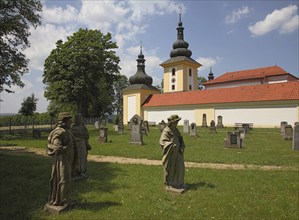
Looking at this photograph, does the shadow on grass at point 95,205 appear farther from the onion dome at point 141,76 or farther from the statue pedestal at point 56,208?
the onion dome at point 141,76

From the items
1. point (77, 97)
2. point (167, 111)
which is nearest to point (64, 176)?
point (77, 97)

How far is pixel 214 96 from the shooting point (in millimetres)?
34438

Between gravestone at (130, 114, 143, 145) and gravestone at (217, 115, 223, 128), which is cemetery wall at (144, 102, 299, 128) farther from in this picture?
gravestone at (130, 114, 143, 145)

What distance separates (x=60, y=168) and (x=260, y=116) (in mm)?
28242

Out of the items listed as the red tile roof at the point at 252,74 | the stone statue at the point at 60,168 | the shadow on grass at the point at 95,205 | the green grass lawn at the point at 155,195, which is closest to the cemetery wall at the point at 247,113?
the red tile roof at the point at 252,74

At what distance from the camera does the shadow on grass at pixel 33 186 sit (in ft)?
18.0

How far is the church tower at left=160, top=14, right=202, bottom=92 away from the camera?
47906 millimetres

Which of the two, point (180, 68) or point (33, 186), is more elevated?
point (180, 68)

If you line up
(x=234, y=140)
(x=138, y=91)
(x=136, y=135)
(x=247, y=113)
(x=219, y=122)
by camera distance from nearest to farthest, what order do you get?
(x=234, y=140) → (x=136, y=135) → (x=247, y=113) → (x=219, y=122) → (x=138, y=91)

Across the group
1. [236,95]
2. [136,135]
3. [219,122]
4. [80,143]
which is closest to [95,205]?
[80,143]

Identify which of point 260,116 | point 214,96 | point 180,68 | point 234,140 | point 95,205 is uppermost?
point 180,68

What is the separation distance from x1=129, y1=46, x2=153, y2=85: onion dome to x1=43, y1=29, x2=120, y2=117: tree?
1356 centimetres

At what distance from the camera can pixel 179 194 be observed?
6.33 metres

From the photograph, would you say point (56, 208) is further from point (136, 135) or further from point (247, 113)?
point (247, 113)
